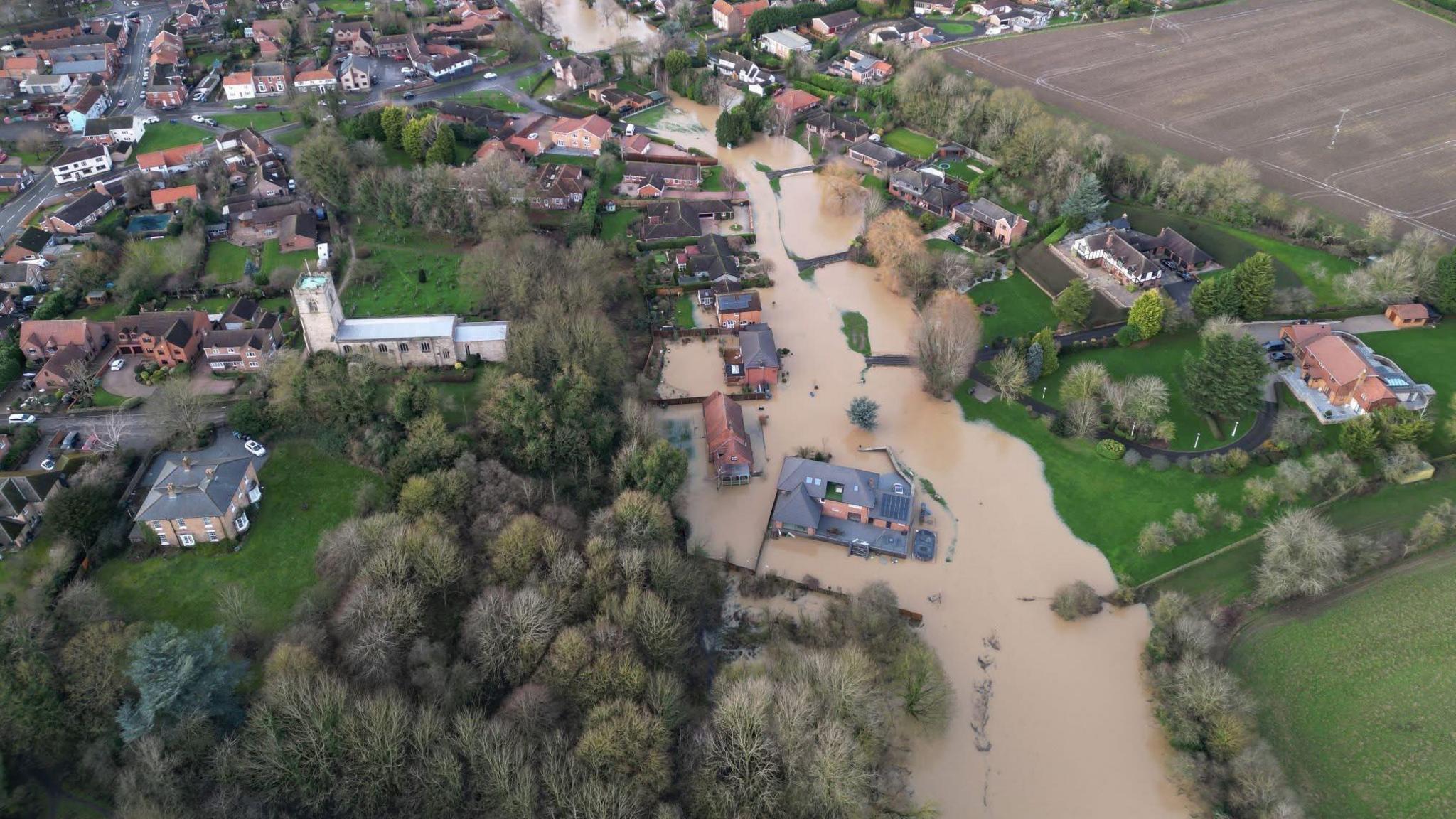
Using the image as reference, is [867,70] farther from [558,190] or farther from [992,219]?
[558,190]

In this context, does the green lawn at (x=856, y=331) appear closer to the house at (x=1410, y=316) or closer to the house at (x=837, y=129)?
the house at (x=837, y=129)


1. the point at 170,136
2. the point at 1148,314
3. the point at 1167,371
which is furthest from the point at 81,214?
the point at 1167,371

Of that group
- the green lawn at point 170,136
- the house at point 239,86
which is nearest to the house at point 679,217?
the green lawn at point 170,136

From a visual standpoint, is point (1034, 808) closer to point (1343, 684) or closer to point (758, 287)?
point (1343, 684)

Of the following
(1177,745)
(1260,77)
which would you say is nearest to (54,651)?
(1177,745)

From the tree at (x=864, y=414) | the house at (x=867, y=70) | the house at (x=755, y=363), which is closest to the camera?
the tree at (x=864, y=414)

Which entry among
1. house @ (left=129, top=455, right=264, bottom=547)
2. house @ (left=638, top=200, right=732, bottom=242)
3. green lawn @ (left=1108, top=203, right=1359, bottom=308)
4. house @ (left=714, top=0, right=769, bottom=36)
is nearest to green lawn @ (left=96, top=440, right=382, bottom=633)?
house @ (left=129, top=455, right=264, bottom=547)
